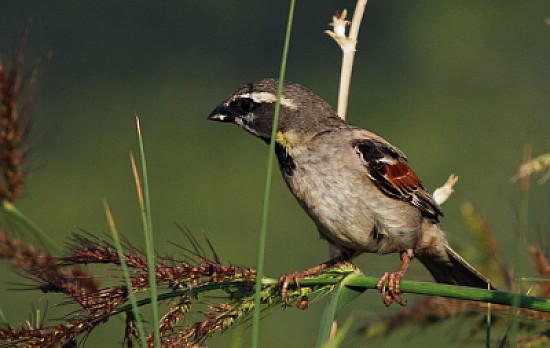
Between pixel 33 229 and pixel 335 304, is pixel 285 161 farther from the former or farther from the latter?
pixel 335 304

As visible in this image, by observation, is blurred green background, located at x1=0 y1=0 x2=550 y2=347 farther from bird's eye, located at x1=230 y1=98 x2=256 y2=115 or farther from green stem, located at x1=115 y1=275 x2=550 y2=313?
green stem, located at x1=115 y1=275 x2=550 y2=313

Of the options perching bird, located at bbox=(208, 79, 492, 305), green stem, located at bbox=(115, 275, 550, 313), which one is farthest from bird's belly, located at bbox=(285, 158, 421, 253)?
green stem, located at bbox=(115, 275, 550, 313)

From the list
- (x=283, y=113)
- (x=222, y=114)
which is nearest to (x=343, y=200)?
(x=283, y=113)

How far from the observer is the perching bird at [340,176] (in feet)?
11.7

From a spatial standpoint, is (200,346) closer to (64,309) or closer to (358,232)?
(358,232)

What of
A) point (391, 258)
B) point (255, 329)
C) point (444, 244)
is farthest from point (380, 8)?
point (255, 329)

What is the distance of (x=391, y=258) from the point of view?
25.0 ft

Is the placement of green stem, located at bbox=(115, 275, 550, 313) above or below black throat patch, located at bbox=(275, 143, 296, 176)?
below

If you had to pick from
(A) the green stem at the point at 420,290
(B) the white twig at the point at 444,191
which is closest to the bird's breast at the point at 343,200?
(B) the white twig at the point at 444,191

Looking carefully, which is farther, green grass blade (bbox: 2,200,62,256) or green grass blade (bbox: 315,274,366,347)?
green grass blade (bbox: 2,200,62,256)

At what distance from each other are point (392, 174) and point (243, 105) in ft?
2.08

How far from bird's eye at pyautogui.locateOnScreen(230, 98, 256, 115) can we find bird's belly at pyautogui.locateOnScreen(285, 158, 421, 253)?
0.89ft

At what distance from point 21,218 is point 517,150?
846cm

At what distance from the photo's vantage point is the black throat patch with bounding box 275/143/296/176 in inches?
145
